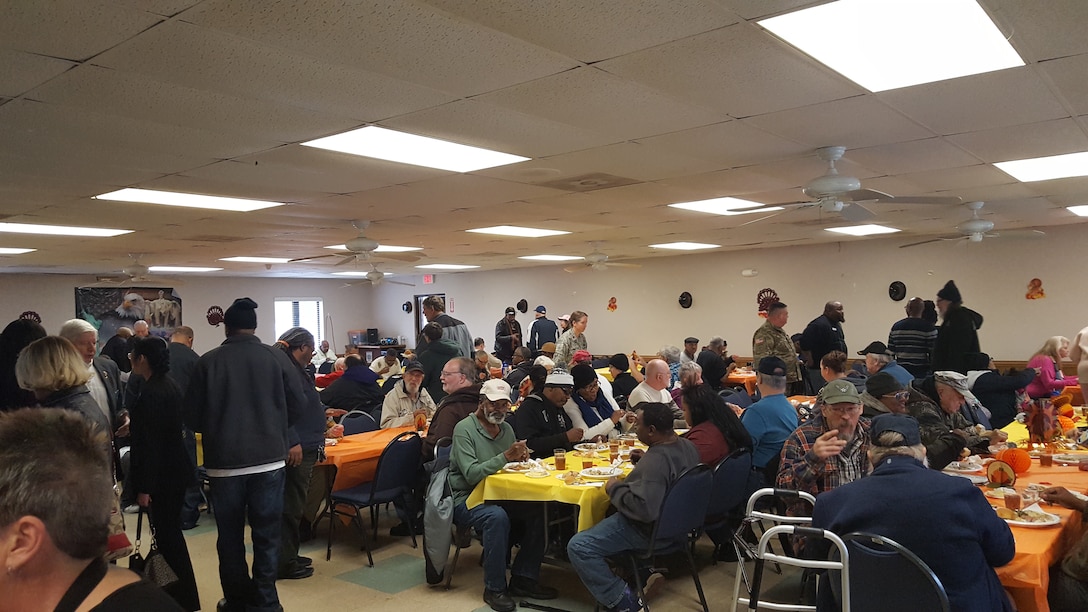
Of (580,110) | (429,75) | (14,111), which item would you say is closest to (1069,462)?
(580,110)

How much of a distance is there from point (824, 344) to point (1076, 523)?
550 centimetres

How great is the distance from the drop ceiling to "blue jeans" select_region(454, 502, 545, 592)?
83.3 inches

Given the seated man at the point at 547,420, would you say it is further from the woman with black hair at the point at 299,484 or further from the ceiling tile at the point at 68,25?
the ceiling tile at the point at 68,25

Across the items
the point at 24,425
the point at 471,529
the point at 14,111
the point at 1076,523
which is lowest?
the point at 471,529

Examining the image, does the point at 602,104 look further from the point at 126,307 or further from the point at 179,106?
the point at 126,307

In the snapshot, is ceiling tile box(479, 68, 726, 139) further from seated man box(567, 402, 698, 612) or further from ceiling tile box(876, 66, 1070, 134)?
seated man box(567, 402, 698, 612)

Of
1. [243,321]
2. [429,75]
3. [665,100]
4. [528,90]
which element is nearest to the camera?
[429,75]

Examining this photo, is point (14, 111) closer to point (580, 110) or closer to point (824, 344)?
point (580, 110)

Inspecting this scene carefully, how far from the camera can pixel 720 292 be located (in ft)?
42.9

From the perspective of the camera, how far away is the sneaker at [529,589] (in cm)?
423

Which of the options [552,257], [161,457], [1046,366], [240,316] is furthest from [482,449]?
[552,257]

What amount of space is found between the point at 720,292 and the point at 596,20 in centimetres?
1107

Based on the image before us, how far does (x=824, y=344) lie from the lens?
8492mm

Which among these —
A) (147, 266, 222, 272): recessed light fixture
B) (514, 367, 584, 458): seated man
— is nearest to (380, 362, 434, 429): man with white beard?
(514, 367, 584, 458): seated man
